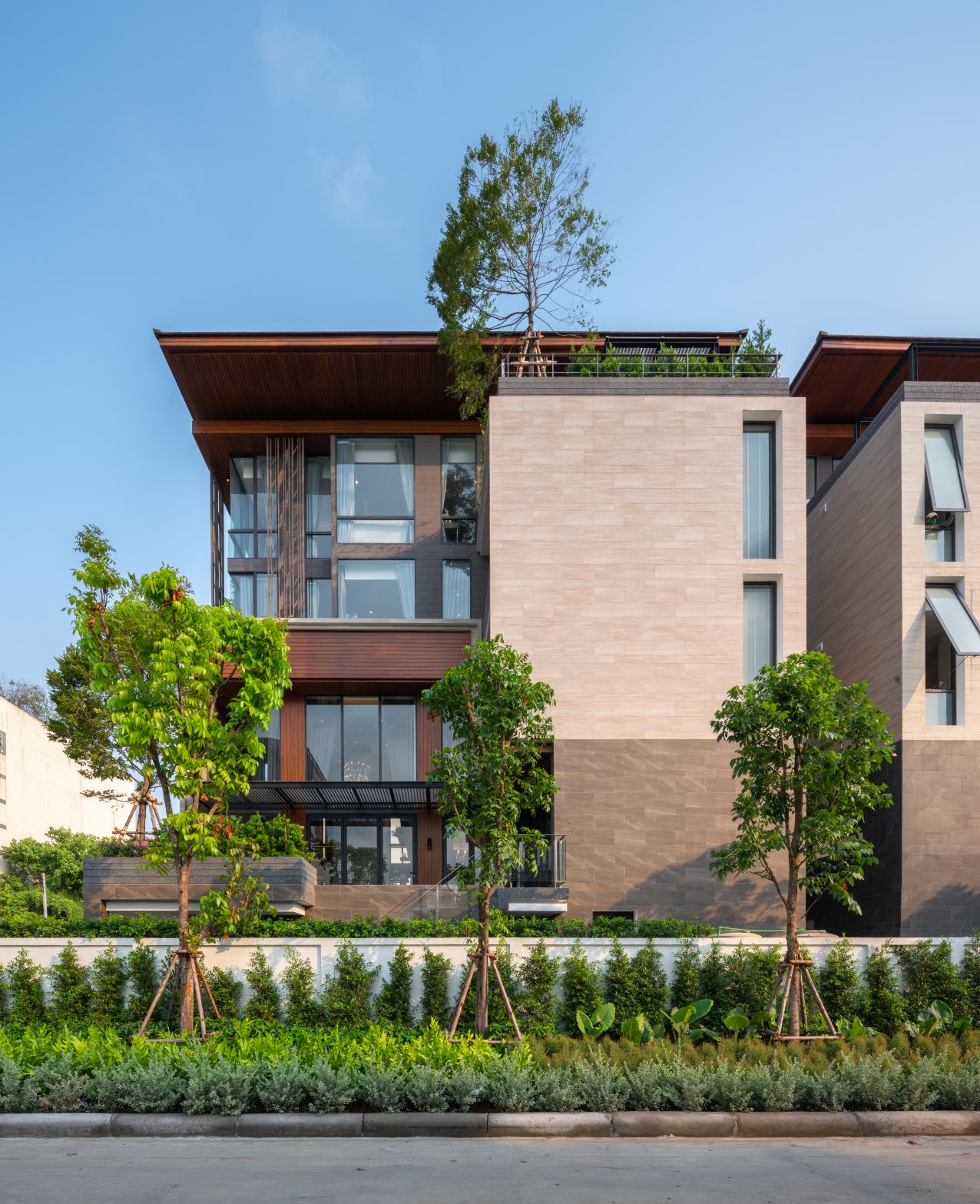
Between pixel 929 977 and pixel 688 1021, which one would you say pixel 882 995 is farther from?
pixel 688 1021

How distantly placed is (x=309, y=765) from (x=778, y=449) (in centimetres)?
1493

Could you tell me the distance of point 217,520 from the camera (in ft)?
126

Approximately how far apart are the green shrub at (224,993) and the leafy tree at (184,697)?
2.85 feet

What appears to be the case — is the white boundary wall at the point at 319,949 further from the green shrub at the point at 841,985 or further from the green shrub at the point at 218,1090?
the green shrub at the point at 218,1090

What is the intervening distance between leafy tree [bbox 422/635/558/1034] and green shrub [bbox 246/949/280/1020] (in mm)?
3419

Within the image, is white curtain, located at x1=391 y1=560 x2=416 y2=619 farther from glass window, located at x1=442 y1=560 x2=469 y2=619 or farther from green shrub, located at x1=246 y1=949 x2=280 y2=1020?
green shrub, located at x1=246 y1=949 x2=280 y2=1020

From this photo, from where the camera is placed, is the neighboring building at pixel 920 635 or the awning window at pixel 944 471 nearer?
the neighboring building at pixel 920 635

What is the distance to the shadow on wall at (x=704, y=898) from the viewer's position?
965 inches

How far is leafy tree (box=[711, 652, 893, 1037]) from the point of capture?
16328mm

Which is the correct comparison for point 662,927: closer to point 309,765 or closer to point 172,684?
point 172,684

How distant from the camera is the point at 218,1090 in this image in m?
11.3

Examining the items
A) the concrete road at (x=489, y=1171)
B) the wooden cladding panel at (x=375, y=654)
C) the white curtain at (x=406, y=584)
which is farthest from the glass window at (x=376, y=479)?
the concrete road at (x=489, y=1171)

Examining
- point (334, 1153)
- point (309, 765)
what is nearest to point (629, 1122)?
point (334, 1153)

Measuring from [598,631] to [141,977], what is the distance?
12733 millimetres
